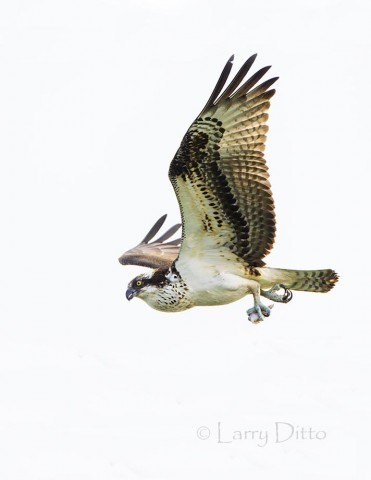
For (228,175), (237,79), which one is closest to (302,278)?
(228,175)

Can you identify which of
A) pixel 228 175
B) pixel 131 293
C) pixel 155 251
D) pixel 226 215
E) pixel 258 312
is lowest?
pixel 258 312

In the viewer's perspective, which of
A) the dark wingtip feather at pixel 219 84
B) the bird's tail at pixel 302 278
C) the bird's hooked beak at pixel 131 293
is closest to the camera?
the dark wingtip feather at pixel 219 84

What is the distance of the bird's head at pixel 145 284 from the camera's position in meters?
14.5

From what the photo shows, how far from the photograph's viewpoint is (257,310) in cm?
1422

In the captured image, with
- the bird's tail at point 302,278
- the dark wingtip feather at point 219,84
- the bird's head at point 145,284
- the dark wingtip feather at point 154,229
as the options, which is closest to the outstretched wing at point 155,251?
the dark wingtip feather at point 154,229

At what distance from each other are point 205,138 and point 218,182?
0.50 metres

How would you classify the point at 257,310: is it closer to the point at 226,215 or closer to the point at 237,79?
the point at 226,215

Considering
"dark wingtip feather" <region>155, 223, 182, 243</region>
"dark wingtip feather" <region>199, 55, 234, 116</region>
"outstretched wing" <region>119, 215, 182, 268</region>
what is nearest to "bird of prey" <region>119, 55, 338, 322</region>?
"dark wingtip feather" <region>199, 55, 234, 116</region>

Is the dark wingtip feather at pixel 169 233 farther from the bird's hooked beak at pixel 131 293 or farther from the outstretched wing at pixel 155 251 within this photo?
the bird's hooked beak at pixel 131 293

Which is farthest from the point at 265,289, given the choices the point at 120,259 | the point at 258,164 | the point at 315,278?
the point at 120,259

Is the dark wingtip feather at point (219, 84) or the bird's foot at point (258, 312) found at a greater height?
the dark wingtip feather at point (219, 84)

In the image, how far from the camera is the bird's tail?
1442cm

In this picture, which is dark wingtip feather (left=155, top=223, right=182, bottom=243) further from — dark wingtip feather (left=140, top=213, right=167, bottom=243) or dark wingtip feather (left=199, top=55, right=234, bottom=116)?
dark wingtip feather (left=199, top=55, right=234, bottom=116)

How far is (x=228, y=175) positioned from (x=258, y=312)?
154cm
